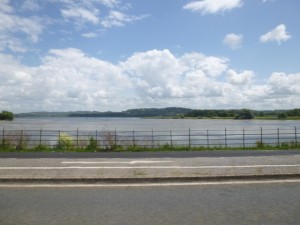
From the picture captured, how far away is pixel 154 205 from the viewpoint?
716 cm

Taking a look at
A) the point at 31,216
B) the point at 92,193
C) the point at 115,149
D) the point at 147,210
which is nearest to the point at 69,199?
the point at 92,193


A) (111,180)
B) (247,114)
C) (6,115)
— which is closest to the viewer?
(111,180)

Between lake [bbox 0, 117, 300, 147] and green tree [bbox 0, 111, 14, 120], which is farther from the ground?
green tree [bbox 0, 111, 14, 120]

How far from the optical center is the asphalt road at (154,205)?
6141mm

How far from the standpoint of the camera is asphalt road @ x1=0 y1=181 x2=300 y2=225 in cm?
614

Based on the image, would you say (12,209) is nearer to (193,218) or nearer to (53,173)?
(193,218)

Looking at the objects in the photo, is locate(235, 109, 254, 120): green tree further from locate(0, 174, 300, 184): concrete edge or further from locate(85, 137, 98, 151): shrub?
locate(0, 174, 300, 184): concrete edge

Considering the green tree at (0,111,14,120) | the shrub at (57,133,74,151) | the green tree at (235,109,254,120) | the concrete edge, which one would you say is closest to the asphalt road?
the concrete edge

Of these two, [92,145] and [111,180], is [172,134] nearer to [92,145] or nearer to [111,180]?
[92,145]

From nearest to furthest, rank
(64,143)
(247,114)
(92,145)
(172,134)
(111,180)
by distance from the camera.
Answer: (111,180), (92,145), (64,143), (172,134), (247,114)

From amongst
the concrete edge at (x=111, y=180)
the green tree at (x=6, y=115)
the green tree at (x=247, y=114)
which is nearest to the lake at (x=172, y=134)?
the concrete edge at (x=111, y=180)

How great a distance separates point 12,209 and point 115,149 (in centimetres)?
1549

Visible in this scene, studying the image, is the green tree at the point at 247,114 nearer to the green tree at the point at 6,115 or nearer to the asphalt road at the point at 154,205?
the green tree at the point at 6,115

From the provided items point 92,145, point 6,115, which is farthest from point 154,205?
point 6,115
